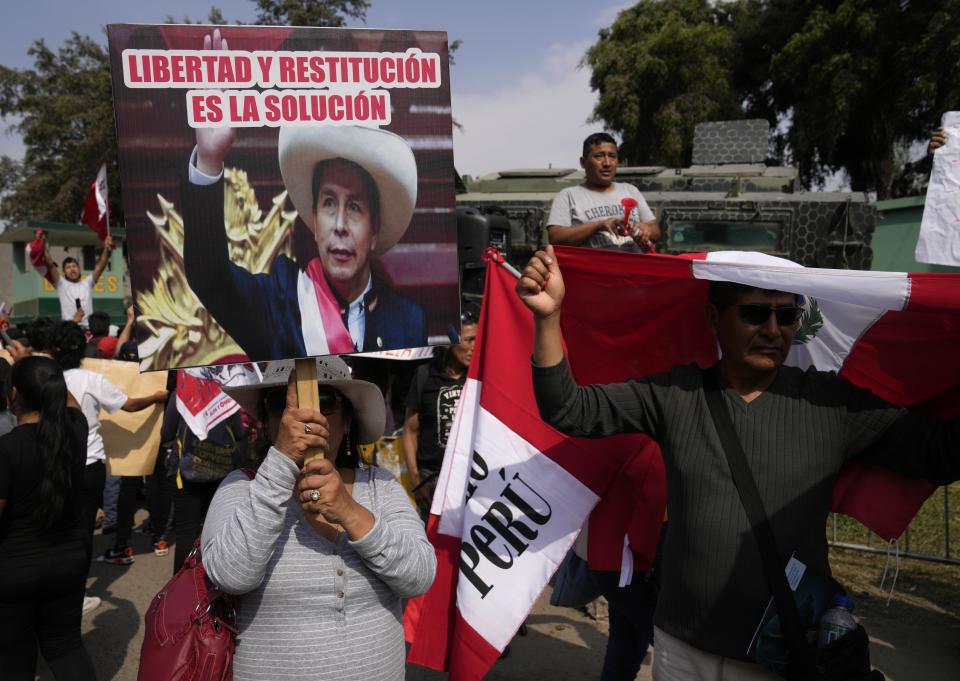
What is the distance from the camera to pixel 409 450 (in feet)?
16.0

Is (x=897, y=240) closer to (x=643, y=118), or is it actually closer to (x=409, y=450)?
(x=643, y=118)

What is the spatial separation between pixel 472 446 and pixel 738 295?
1190mm

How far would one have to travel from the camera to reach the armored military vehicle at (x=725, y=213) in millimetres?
8016

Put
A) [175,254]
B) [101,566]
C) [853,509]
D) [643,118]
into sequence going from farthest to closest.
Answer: [643,118] < [101,566] < [853,509] < [175,254]

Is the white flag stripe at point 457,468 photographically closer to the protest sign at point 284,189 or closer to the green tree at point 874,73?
the protest sign at point 284,189

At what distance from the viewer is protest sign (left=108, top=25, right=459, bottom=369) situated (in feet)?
6.46

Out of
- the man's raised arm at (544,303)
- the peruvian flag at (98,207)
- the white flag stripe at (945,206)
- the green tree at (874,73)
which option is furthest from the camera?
the green tree at (874,73)

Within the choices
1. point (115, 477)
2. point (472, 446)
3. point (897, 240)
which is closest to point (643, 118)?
point (897, 240)

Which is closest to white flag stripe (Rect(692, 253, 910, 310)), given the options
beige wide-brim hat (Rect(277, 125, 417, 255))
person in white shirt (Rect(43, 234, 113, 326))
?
beige wide-brim hat (Rect(277, 125, 417, 255))


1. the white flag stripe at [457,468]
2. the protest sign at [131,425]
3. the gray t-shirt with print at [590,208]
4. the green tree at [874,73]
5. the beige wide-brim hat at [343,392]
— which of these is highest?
the green tree at [874,73]

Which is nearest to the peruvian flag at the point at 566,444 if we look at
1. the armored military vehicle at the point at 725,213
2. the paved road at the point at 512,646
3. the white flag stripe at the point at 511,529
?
the white flag stripe at the point at 511,529

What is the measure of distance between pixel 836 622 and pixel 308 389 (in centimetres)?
159

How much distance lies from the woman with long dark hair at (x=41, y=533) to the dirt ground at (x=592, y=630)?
1.15 m

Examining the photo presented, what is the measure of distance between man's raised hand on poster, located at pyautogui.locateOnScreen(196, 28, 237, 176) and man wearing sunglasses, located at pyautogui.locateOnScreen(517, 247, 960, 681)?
35.3 inches
